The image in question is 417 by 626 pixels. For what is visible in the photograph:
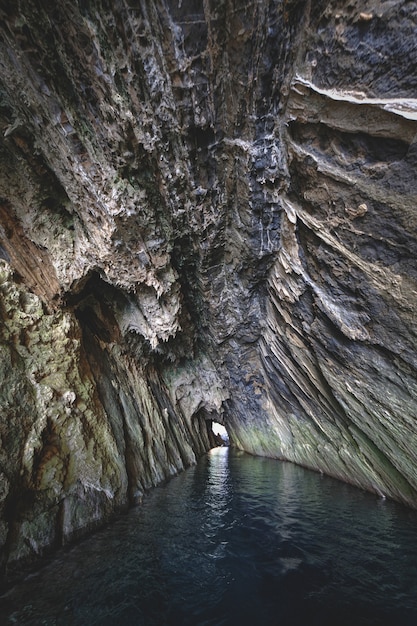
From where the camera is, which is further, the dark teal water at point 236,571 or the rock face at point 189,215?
the rock face at point 189,215

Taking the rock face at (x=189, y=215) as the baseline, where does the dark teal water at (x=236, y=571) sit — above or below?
below

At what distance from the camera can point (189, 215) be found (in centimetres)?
944

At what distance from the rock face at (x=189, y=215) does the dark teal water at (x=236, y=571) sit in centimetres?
125

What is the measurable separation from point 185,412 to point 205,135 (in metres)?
16.2

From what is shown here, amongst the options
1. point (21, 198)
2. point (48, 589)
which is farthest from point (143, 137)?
point (48, 589)

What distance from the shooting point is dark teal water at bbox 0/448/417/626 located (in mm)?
4516

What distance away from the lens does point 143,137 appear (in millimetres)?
7379

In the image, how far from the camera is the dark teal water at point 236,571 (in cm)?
452

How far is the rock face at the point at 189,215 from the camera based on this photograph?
5.64m

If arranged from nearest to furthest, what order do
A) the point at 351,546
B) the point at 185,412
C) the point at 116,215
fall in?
the point at 351,546, the point at 116,215, the point at 185,412

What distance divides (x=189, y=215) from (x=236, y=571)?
8997 mm

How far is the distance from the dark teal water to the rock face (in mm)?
1249

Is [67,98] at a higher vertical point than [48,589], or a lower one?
higher

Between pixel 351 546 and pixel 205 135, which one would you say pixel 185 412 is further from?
pixel 205 135
